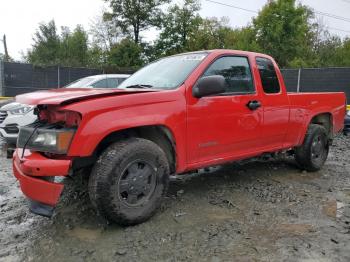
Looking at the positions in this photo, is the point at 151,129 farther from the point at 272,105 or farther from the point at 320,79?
the point at 320,79

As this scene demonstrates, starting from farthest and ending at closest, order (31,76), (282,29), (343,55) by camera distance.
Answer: (343,55)
(282,29)
(31,76)

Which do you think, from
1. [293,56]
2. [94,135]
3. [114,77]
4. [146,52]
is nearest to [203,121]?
[94,135]

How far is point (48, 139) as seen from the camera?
10.9 feet

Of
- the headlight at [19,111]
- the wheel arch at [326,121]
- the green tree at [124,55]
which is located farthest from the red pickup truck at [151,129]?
the green tree at [124,55]

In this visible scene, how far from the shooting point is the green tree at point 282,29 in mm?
27938

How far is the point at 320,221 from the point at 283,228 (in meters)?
0.50

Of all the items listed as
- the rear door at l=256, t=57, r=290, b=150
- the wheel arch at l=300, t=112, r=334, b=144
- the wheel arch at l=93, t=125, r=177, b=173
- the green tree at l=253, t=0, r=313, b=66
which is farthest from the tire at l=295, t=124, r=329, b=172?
the green tree at l=253, t=0, r=313, b=66

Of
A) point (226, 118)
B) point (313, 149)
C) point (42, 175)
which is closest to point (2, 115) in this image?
point (42, 175)

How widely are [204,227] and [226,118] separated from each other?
1.33 m

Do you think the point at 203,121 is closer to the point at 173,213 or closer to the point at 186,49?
the point at 173,213

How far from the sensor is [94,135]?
10.8ft

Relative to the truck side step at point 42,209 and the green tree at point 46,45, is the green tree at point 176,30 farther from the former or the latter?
the truck side step at point 42,209

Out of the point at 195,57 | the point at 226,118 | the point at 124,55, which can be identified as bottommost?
the point at 226,118

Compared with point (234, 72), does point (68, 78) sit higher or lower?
higher
